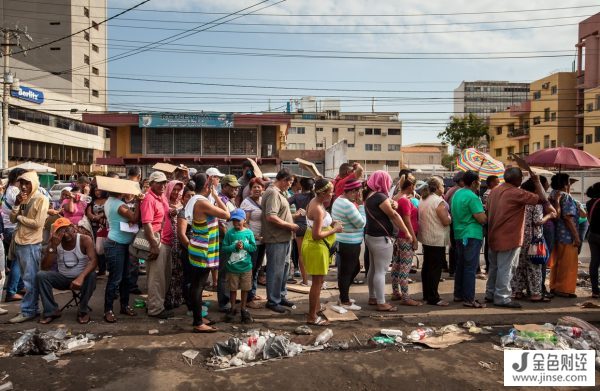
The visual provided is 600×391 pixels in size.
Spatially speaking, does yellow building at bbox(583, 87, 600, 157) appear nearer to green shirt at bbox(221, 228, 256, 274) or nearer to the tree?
the tree

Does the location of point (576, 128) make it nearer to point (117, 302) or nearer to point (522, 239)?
point (522, 239)

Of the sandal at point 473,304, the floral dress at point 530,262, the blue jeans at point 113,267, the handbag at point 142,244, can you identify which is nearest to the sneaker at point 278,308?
the handbag at point 142,244

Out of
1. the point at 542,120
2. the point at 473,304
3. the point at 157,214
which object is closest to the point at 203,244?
the point at 157,214

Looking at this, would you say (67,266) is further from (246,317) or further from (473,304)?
(473,304)

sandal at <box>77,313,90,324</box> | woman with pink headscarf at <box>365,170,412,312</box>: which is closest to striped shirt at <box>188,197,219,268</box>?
sandal at <box>77,313,90,324</box>

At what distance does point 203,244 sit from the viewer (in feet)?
17.5

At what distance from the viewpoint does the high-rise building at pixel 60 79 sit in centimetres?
4319

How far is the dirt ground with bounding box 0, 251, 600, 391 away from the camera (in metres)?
4.15

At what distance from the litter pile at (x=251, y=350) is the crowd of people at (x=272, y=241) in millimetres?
732

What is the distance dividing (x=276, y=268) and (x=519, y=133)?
5292 centimetres

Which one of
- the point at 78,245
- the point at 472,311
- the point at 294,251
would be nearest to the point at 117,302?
the point at 78,245

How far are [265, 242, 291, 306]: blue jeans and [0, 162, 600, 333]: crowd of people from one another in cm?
1

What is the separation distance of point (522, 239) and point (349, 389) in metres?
3.92

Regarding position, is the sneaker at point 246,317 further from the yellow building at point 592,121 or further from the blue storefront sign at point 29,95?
the yellow building at point 592,121
